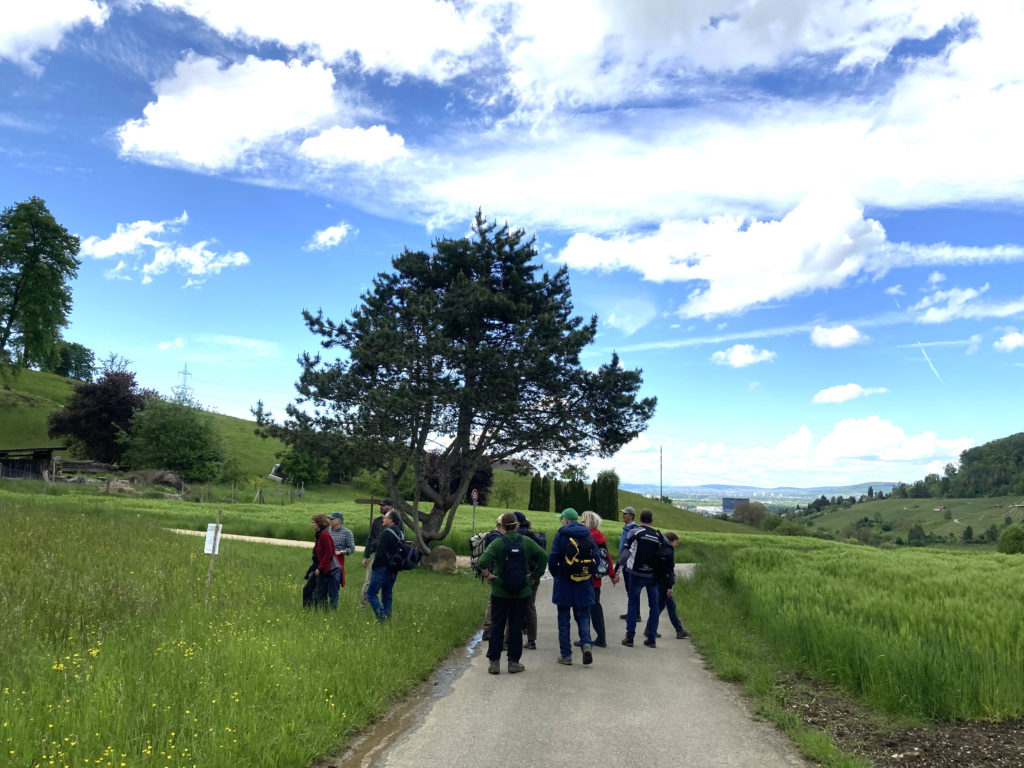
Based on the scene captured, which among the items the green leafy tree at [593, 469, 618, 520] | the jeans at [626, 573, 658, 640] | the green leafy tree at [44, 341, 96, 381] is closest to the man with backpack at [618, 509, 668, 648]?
the jeans at [626, 573, 658, 640]

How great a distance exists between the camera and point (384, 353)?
68.5 ft

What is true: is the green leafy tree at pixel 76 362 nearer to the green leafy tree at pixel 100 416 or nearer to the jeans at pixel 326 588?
the green leafy tree at pixel 100 416

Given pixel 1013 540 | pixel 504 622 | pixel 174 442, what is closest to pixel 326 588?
pixel 504 622

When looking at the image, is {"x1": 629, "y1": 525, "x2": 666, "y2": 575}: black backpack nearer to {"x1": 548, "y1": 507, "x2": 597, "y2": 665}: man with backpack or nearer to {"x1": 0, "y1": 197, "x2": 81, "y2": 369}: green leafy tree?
{"x1": 548, "y1": 507, "x2": 597, "y2": 665}: man with backpack

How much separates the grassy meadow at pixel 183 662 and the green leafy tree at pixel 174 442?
43273 mm

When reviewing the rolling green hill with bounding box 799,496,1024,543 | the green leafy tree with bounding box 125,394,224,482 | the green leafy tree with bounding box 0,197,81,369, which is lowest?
the rolling green hill with bounding box 799,496,1024,543

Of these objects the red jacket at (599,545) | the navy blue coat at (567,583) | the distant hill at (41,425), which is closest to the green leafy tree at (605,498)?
the distant hill at (41,425)

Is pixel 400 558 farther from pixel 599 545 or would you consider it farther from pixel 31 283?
pixel 31 283

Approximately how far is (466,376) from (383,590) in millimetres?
11097

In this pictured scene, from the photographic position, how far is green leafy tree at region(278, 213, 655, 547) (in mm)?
20812

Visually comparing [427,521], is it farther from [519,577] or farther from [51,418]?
[51,418]

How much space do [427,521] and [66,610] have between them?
1521cm

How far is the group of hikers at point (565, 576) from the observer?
8.91m

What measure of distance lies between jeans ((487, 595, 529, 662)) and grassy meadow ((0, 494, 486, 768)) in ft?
2.83
